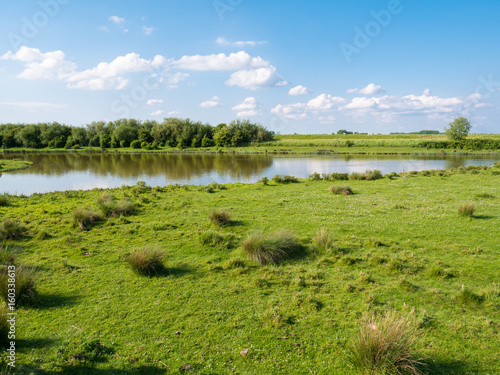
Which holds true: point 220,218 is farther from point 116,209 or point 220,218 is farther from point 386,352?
point 386,352

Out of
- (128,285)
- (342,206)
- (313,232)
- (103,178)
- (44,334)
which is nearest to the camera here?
(44,334)

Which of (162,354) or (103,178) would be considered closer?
(162,354)

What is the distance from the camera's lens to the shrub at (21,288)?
7598 mm

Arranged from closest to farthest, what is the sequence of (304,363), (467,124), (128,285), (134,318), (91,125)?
(304,363)
(134,318)
(128,285)
(467,124)
(91,125)

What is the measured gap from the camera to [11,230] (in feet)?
42.4

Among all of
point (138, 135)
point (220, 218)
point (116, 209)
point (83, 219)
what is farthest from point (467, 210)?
point (138, 135)

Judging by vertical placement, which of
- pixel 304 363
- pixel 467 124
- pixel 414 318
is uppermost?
pixel 467 124

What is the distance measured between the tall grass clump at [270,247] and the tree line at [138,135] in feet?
335

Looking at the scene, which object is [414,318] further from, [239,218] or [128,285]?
[239,218]

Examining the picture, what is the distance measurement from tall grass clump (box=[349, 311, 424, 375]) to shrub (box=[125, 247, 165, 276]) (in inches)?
255

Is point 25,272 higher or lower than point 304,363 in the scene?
higher

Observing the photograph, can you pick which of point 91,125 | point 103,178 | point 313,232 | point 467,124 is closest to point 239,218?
point 313,232

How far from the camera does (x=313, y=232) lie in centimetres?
1311

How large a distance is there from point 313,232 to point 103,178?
113ft
